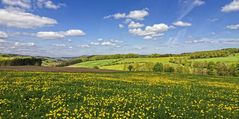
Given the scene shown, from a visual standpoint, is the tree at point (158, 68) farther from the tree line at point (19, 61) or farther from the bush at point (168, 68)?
the tree line at point (19, 61)

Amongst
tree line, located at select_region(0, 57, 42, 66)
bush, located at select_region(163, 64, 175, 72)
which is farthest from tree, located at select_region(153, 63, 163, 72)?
tree line, located at select_region(0, 57, 42, 66)

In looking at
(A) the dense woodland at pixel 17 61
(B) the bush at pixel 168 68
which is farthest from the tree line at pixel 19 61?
(B) the bush at pixel 168 68

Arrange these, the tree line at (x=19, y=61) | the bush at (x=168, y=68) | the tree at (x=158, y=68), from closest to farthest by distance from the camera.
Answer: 1. the tree line at (x=19, y=61)
2. the tree at (x=158, y=68)
3. the bush at (x=168, y=68)

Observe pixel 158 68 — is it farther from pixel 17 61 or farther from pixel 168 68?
pixel 17 61

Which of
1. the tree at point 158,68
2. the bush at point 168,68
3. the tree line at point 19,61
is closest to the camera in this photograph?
the tree line at point 19,61

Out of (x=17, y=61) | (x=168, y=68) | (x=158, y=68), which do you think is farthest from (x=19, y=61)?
(x=168, y=68)

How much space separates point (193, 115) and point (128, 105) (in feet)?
11.8

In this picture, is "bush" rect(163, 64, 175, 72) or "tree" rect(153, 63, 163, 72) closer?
"tree" rect(153, 63, 163, 72)

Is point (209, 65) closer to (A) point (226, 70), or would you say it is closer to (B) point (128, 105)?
(A) point (226, 70)

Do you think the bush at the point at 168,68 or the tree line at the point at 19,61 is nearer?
the tree line at the point at 19,61

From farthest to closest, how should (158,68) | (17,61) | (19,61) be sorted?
(158,68) < (19,61) < (17,61)

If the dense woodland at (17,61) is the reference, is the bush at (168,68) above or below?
below

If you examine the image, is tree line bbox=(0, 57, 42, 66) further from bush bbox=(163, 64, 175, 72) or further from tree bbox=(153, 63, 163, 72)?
bush bbox=(163, 64, 175, 72)

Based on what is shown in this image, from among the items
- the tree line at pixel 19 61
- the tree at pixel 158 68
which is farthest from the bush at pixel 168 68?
the tree line at pixel 19 61
